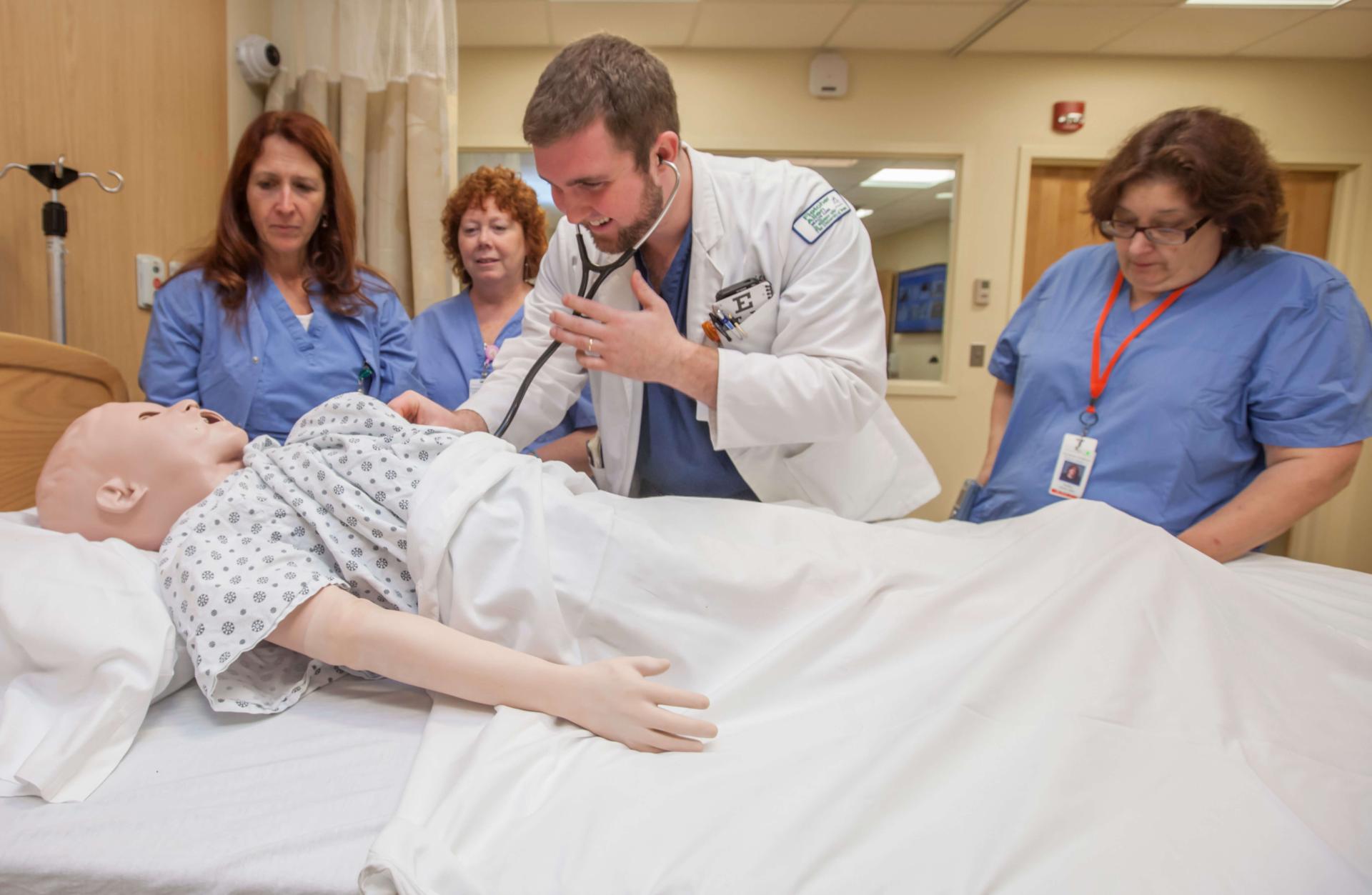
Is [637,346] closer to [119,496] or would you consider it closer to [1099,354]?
[119,496]

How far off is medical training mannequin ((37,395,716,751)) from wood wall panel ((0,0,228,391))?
71 centimetres

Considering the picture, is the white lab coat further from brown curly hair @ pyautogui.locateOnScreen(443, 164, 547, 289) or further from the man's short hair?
brown curly hair @ pyautogui.locateOnScreen(443, 164, 547, 289)

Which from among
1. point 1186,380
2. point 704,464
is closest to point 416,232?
point 704,464

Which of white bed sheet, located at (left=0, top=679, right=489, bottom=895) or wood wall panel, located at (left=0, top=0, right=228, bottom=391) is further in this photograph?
wood wall panel, located at (left=0, top=0, right=228, bottom=391)

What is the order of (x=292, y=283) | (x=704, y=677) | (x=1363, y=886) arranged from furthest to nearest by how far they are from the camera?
(x=292, y=283) < (x=704, y=677) < (x=1363, y=886)

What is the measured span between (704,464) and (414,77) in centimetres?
155

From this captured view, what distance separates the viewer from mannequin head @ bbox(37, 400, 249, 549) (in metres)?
1.07

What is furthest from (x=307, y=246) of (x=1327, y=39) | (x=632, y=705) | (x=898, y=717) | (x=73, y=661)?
(x=1327, y=39)

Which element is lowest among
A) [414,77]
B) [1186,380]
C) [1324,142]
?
Answer: [1186,380]

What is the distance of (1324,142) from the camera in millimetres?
3438

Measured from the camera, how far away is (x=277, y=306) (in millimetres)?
1592

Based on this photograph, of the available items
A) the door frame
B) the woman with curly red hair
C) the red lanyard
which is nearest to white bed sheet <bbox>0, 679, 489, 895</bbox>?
the woman with curly red hair

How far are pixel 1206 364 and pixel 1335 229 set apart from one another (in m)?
3.05

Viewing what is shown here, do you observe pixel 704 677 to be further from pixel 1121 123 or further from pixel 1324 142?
pixel 1324 142
